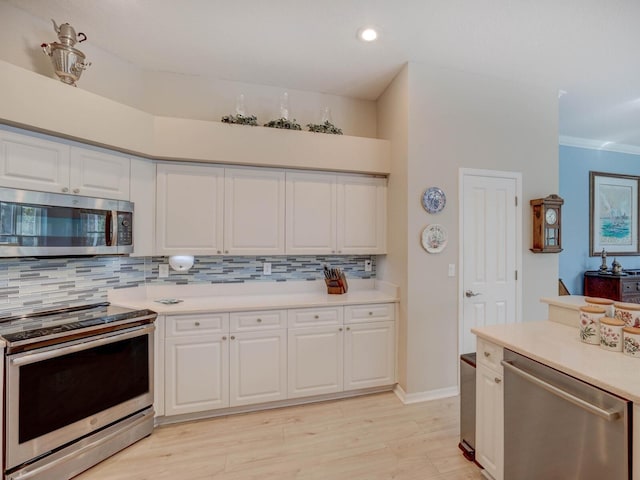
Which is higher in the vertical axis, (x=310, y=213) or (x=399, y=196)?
(x=399, y=196)

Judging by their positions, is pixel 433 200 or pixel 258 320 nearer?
pixel 258 320

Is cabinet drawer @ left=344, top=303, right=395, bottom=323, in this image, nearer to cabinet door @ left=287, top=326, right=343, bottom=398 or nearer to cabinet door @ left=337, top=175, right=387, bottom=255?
cabinet door @ left=287, top=326, right=343, bottom=398

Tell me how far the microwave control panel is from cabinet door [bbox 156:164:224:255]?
21cm

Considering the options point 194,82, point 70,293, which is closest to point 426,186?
point 194,82

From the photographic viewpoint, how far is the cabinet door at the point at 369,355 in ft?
8.58

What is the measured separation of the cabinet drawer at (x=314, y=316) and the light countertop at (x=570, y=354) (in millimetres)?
1127

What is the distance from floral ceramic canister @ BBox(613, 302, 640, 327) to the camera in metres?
1.42

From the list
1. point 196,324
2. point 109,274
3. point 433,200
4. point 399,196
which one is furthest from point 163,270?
point 433,200

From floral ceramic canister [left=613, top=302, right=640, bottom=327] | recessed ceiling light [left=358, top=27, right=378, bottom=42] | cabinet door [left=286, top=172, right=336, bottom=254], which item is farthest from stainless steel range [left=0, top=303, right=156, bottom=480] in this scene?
floral ceramic canister [left=613, top=302, right=640, bottom=327]

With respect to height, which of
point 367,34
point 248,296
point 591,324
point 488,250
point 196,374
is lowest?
point 196,374

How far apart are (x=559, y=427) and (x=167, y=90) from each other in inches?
140

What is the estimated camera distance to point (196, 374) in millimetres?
2301

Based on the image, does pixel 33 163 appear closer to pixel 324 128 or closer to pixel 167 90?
pixel 167 90

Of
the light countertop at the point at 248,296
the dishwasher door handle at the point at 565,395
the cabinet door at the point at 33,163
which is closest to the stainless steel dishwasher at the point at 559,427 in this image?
the dishwasher door handle at the point at 565,395
